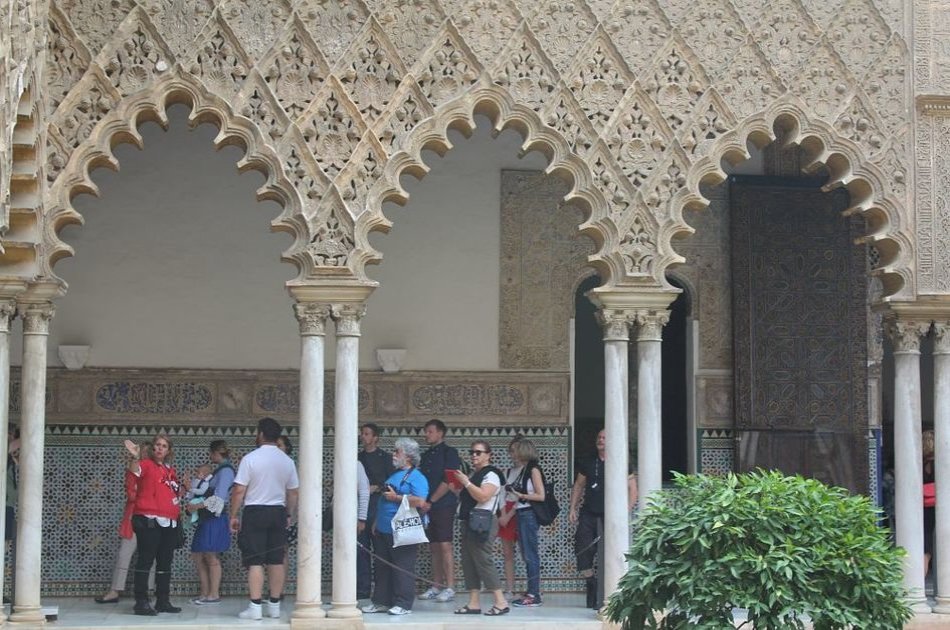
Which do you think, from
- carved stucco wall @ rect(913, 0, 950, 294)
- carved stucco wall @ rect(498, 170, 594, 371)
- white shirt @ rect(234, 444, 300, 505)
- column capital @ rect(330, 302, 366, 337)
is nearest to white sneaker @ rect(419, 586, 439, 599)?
white shirt @ rect(234, 444, 300, 505)

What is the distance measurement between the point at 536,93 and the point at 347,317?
1860mm

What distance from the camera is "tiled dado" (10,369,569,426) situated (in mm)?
11969

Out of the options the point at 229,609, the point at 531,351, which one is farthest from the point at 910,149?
the point at 229,609

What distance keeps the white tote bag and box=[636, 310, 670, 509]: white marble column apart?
147 cm

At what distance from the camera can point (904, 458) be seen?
11.0 meters

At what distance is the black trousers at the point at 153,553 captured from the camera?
35.7 feet

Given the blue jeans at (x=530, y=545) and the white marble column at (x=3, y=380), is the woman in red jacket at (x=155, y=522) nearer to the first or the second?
the white marble column at (x=3, y=380)

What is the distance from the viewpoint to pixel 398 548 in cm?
1105

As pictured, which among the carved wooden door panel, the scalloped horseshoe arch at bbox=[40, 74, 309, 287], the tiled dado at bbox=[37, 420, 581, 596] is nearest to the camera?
the scalloped horseshoe arch at bbox=[40, 74, 309, 287]

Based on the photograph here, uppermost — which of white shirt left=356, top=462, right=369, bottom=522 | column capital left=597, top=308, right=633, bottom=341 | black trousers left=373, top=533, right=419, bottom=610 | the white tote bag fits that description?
column capital left=597, top=308, right=633, bottom=341

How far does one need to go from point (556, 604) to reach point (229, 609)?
2.27 m

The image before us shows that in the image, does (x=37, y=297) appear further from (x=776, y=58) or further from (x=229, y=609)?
(x=776, y=58)

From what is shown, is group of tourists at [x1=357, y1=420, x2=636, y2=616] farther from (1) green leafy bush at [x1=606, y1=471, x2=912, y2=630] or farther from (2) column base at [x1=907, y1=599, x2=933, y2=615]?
(1) green leafy bush at [x1=606, y1=471, x2=912, y2=630]

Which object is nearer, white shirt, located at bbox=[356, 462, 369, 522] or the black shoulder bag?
the black shoulder bag
